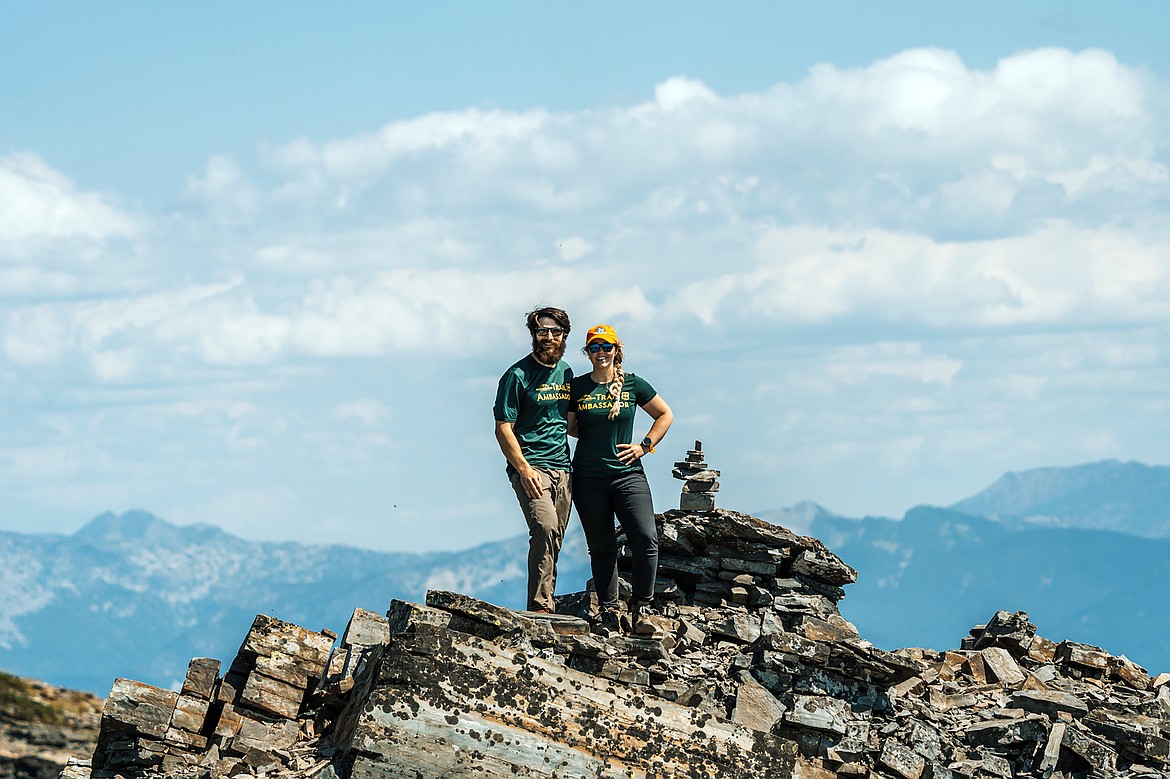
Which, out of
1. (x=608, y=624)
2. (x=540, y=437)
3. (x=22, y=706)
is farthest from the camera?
(x=22, y=706)

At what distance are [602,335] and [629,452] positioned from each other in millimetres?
1616

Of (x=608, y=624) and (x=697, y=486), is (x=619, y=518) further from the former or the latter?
(x=697, y=486)

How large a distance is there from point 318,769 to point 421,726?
123 cm

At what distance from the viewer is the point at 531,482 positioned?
16062 millimetres

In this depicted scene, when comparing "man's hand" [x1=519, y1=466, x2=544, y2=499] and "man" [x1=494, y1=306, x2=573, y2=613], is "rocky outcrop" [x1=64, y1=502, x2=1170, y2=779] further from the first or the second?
"man's hand" [x1=519, y1=466, x2=544, y2=499]

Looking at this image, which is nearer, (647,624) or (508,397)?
(508,397)

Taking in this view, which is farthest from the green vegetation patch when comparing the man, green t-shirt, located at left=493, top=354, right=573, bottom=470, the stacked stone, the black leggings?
green t-shirt, located at left=493, top=354, right=573, bottom=470

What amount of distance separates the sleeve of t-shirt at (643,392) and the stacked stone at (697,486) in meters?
4.75

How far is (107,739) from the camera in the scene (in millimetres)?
15438

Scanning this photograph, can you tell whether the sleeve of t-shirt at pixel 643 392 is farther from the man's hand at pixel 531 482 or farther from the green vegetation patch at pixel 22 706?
the green vegetation patch at pixel 22 706

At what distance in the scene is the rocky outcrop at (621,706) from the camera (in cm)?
1299

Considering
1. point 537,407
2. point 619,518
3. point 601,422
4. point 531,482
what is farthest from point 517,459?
point 619,518

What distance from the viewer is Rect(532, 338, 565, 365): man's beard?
634 inches

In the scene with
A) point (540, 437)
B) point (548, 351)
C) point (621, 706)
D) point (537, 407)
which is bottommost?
point (621, 706)
